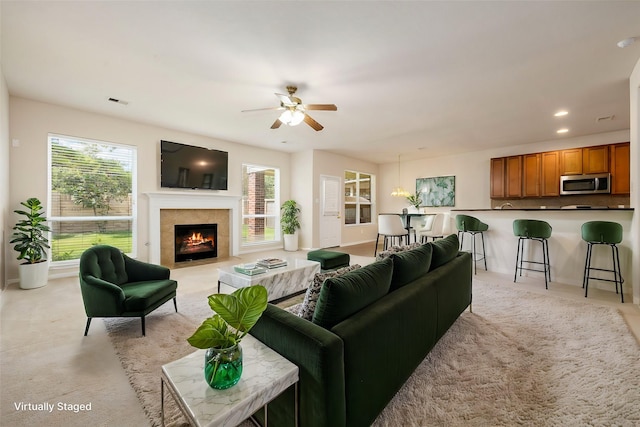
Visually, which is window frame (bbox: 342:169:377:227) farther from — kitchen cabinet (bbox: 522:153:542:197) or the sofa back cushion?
the sofa back cushion

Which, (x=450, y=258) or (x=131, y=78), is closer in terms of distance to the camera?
(x=450, y=258)

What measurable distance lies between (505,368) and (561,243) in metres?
3.18

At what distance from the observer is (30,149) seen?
3.88 m

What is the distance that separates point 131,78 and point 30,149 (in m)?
2.22

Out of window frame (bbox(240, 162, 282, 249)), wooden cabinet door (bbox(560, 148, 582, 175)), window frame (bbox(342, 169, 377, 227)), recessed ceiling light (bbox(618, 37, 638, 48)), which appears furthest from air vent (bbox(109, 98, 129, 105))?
wooden cabinet door (bbox(560, 148, 582, 175))

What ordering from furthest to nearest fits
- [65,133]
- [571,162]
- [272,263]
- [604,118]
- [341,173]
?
1. [341,173]
2. [571,162]
3. [604,118]
4. [65,133]
5. [272,263]

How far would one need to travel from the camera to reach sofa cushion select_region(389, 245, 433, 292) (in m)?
1.74

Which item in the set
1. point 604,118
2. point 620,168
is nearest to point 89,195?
point 604,118

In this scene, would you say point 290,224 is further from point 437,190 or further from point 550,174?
point 550,174

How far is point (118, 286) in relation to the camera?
255 centimetres

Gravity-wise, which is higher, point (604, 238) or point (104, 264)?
point (604, 238)

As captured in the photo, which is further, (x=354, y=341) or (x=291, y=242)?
(x=291, y=242)

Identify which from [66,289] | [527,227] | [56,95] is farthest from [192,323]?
[527,227]

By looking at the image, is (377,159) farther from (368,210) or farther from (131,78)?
(131,78)
